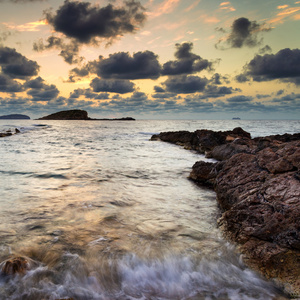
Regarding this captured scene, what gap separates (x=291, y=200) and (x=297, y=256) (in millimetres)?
948

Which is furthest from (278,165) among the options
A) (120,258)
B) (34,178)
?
(34,178)

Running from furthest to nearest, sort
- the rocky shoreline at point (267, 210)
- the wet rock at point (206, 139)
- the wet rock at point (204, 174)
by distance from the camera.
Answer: the wet rock at point (206, 139), the wet rock at point (204, 174), the rocky shoreline at point (267, 210)

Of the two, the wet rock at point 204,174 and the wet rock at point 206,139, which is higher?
the wet rock at point 206,139

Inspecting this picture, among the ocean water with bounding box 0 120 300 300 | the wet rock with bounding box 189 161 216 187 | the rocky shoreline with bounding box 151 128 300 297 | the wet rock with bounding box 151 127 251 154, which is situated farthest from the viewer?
the wet rock with bounding box 151 127 251 154

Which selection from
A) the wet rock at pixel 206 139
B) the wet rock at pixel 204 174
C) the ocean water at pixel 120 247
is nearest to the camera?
the ocean water at pixel 120 247

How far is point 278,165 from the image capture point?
475 centimetres

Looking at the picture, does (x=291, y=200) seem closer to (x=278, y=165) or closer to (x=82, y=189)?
(x=278, y=165)

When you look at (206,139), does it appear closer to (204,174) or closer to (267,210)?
(204,174)

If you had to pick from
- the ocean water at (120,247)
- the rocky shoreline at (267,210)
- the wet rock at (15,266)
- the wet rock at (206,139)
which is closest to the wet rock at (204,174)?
the ocean water at (120,247)

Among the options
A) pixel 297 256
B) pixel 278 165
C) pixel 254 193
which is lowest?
pixel 297 256

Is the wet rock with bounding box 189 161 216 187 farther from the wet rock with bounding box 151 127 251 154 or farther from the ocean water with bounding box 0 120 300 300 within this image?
the wet rock with bounding box 151 127 251 154

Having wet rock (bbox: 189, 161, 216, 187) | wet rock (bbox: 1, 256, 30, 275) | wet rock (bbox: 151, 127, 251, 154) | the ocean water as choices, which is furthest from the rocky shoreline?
wet rock (bbox: 151, 127, 251, 154)

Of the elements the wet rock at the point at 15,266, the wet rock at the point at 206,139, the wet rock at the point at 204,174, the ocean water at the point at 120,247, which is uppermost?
the wet rock at the point at 206,139

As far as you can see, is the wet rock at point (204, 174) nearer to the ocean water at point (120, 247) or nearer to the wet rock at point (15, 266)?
the ocean water at point (120, 247)
